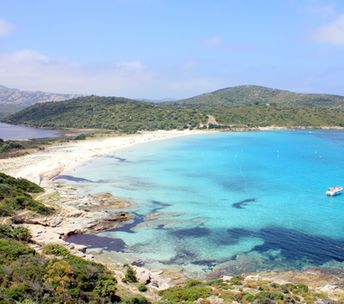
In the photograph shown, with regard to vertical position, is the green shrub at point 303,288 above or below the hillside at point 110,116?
below

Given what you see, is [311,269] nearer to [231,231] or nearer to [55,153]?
[231,231]

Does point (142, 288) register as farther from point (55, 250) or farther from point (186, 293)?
point (55, 250)

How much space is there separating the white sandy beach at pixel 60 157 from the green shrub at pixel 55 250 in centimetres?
2579

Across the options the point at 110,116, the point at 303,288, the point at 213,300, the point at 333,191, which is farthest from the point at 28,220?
the point at 110,116

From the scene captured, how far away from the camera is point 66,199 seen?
44594 mm

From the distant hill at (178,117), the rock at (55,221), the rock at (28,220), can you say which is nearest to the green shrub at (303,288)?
the rock at (55,221)

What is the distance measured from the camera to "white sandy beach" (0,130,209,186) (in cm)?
6012

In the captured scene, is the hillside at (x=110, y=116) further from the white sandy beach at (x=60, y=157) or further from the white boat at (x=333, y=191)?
the white boat at (x=333, y=191)

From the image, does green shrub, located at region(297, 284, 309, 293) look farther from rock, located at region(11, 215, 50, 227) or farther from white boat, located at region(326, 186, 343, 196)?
white boat, located at region(326, 186, 343, 196)

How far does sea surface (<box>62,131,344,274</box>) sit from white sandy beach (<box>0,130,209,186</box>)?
148 inches

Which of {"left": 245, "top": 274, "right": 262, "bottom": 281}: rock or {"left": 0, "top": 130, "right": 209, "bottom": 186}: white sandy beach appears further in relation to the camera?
{"left": 0, "top": 130, "right": 209, "bottom": 186}: white sandy beach

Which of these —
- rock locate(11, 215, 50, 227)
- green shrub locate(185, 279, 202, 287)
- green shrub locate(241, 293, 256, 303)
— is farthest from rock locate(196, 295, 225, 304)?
rock locate(11, 215, 50, 227)

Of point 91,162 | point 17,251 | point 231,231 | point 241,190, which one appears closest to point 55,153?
point 91,162

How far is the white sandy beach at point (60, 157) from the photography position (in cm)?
6012
